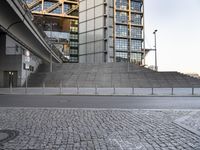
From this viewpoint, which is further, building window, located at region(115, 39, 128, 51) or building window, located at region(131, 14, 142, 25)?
building window, located at region(131, 14, 142, 25)

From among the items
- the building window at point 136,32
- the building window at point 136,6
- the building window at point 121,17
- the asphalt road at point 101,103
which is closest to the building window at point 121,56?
the building window at point 136,32

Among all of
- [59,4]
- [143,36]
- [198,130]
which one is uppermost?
[59,4]

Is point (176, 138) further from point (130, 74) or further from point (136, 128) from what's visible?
point (130, 74)

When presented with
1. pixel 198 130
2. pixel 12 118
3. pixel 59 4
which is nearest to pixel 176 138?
pixel 198 130

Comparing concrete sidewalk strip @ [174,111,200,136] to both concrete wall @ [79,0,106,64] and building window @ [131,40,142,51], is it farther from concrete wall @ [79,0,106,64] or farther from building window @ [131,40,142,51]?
building window @ [131,40,142,51]

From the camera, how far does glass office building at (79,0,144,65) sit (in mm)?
85438

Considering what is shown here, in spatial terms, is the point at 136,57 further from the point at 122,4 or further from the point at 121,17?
the point at 122,4

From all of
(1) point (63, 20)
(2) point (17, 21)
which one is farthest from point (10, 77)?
(1) point (63, 20)

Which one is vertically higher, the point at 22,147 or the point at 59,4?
the point at 59,4

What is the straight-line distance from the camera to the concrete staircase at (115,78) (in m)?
38.2

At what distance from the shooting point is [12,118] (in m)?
9.30

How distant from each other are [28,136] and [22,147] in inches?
38.5

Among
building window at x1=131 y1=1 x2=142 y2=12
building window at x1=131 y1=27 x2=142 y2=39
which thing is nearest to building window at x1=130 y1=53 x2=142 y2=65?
building window at x1=131 y1=27 x2=142 y2=39

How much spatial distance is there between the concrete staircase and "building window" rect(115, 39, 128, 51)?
140 feet
